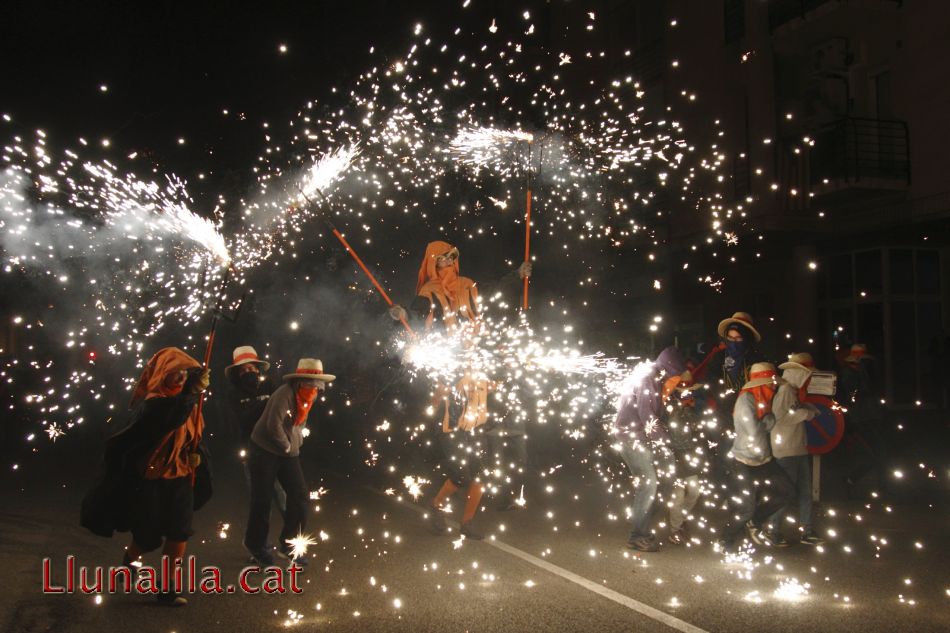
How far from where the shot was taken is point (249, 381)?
23.5 feet

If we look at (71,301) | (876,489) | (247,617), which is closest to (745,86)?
(876,489)

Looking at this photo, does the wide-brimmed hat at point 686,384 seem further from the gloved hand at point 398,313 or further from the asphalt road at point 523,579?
the gloved hand at point 398,313

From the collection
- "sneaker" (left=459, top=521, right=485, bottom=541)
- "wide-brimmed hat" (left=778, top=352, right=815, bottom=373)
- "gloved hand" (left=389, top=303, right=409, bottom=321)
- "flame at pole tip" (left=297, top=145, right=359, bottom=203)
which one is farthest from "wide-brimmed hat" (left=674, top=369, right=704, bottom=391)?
"flame at pole tip" (left=297, top=145, right=359, bottom=203)

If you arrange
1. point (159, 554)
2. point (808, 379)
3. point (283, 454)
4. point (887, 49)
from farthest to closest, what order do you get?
1. point (887, 49)
2. point (808, 379)
3. point (159, 554)
4. point (283, 454)

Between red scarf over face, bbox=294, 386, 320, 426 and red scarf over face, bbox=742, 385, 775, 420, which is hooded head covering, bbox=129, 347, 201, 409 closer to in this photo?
red scarf over face, bbox=294, 386, 320, 426

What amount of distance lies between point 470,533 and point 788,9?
1359 cm

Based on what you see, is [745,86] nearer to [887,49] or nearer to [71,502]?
[887,49]

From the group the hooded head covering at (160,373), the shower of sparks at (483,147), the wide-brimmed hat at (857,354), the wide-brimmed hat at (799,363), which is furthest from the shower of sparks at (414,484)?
the wide-brimmed hat at (857,354)

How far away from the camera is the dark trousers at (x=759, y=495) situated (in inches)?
270

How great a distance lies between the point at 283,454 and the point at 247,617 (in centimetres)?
147

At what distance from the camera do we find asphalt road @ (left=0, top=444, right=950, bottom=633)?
17.0 feet

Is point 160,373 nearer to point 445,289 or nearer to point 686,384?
point 445,289

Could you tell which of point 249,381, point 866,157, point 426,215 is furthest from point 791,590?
point 866,157

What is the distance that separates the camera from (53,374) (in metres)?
17.9
